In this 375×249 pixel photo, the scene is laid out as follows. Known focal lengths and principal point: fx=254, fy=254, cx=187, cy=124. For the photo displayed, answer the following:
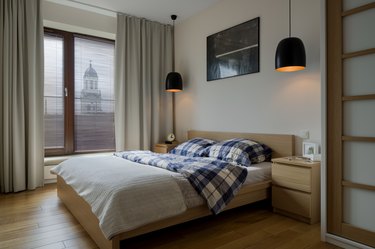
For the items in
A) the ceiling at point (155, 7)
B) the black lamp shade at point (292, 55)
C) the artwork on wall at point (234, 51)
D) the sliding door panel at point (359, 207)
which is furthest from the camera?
the ceiling at point (155, 7)

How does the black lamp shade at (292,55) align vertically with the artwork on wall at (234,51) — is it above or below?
below

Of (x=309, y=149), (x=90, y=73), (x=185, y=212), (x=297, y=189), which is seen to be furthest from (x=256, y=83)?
(x=90, y=73)

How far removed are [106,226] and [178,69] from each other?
12.0ft

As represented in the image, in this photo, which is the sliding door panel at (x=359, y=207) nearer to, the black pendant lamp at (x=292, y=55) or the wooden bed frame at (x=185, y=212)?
the wooden bed frame at (x=185, y=212)

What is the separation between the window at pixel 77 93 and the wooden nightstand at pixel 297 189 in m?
3.19

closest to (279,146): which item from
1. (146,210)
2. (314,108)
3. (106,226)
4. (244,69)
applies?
(314,108)

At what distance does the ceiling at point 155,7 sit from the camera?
3.98 metres

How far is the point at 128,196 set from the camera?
6.01 feet

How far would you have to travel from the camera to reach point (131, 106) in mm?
4520

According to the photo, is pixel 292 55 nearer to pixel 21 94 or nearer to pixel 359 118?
pixel 359 118

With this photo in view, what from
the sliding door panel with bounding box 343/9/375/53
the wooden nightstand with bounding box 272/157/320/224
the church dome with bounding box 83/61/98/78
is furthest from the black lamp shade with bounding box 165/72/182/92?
the sliding door panel with bounding box 343/9/375/53

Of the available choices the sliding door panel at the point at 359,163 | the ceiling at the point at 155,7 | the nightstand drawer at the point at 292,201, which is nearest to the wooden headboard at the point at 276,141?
the nightstand drawer at the point at 292,201

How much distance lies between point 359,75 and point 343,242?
50.9 inches

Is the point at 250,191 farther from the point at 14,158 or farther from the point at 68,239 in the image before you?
the point at 14,158
